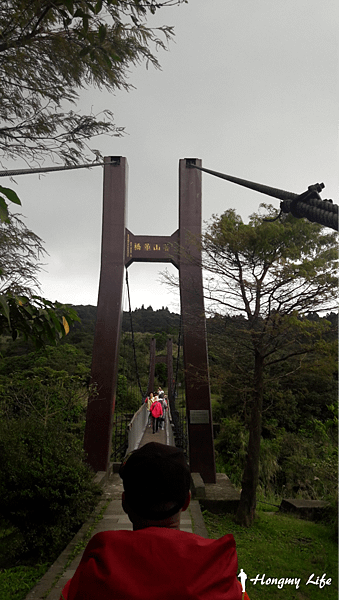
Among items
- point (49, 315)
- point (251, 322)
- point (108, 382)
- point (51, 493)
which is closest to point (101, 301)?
point (108, 382)

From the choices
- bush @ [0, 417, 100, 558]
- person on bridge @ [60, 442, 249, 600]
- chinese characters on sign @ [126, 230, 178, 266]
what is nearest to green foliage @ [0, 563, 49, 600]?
bush @ [0, 417, 100, 558]

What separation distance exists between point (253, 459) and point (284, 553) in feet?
4.16

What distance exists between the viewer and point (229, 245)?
3.76m

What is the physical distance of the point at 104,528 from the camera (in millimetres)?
3094

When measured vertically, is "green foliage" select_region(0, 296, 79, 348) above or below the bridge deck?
above

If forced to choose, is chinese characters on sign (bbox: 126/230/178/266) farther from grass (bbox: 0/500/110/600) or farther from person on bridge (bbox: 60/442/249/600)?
person on bridge (bbox: 60/442/249/600)

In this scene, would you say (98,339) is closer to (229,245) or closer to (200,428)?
(200,428)

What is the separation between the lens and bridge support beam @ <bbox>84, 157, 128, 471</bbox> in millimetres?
5078

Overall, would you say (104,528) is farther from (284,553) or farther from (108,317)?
(108,317)

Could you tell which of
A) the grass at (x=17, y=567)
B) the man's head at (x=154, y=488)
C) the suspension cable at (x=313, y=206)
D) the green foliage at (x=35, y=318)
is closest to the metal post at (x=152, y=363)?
the grass at (x=17, y=567)

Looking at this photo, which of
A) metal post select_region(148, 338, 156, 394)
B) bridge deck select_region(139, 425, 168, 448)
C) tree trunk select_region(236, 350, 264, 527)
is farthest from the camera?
metal post select_region(148, 338, 156, 394)

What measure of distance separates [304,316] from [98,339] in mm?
Result: 3198

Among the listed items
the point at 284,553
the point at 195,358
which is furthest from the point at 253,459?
the point at 195,358

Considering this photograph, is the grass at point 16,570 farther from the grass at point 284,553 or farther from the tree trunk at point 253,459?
the tree trunk at point 253,459
